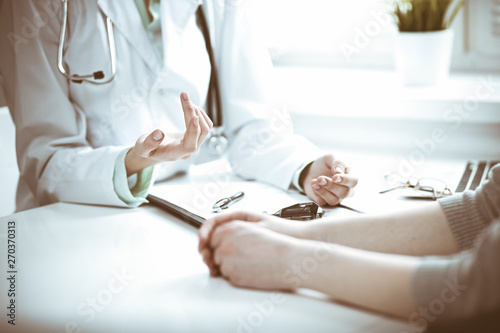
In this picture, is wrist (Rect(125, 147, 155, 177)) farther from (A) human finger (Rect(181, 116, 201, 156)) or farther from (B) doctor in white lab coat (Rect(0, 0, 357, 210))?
(A) human finger (Rect(181, 116, 201, 156))

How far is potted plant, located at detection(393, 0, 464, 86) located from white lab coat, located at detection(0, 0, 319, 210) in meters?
0.46

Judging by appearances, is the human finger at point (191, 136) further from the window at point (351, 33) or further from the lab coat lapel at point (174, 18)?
the window at point (351, 33)

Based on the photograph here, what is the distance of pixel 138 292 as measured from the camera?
2.45ft

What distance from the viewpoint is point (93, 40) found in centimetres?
121

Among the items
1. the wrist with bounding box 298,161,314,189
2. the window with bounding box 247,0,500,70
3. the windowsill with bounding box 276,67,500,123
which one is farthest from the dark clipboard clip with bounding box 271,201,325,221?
the window with bounding box 247,0,500,70

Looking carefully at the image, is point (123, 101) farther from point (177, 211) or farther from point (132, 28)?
point (177, 211)

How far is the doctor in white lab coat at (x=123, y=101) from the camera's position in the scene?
1.13 metres

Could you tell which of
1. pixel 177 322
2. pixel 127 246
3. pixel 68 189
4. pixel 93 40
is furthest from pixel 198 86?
pixel 177 322

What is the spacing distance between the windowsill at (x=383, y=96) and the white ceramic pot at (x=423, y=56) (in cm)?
3

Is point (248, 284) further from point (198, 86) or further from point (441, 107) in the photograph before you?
point (441, 107)

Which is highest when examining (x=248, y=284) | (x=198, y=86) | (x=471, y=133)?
(x=198, y=86)

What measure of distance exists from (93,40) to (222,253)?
0.68 meters

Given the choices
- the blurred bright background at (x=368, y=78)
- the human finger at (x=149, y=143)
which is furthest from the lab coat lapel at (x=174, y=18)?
the human finger at (x=149, y=143)

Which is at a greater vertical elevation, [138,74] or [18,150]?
[138,74]
